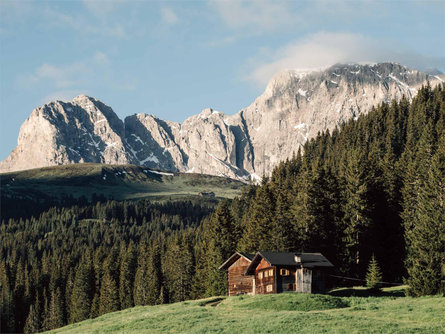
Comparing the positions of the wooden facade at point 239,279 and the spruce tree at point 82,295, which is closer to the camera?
the wooden facade at point 239,279

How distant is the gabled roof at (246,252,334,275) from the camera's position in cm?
6685

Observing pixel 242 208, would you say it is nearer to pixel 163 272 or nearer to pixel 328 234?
pixel 163 272

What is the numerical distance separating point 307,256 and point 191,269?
44196 millimetres

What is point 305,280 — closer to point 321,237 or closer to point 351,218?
point 321,237

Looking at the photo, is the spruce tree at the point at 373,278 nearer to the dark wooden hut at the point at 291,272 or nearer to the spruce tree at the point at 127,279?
the dark wooden hut at the point at 291,272

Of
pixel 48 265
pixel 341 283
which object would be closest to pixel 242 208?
pixel 48 265

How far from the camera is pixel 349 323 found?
3966 cm

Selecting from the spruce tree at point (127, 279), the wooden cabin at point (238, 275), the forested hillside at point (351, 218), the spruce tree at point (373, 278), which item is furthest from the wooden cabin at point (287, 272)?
the spruce tree at point (127, 279)

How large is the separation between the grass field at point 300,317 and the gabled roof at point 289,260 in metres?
7.14

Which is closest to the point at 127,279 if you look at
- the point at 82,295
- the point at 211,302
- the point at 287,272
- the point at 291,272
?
the point at 82,295

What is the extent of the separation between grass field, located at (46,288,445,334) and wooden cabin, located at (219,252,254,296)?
440 inches

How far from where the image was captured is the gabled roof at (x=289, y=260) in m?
66.8

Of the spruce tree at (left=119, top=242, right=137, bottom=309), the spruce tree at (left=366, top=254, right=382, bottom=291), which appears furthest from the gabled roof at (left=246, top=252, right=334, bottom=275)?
the spruce tree at (left=119, top=242, right=137, bottom=309)

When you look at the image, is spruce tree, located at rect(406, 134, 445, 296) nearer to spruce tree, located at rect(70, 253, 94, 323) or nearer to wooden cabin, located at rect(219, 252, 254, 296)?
wooden cabin, located at rect(219, 252, 254, 296)
